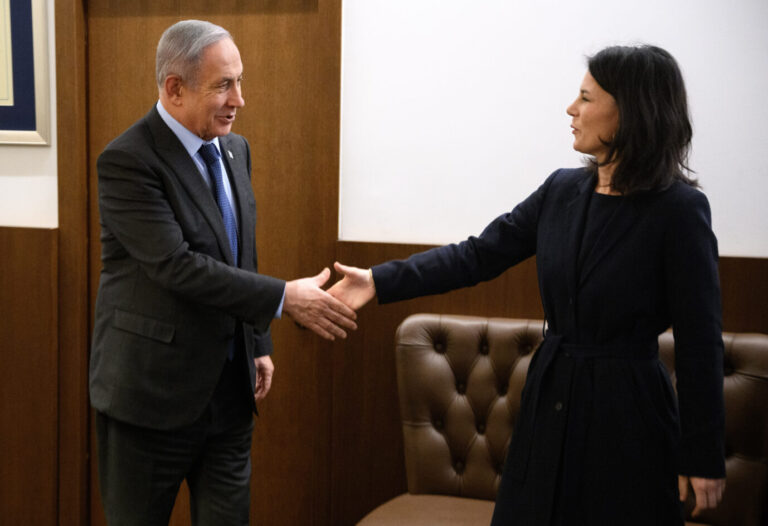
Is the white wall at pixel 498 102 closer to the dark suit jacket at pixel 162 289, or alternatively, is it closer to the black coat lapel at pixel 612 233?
the dark suit jacket at pixel 162 289

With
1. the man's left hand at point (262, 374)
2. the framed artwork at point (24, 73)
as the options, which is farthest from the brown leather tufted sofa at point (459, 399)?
the framed artwork at point (24, 73)

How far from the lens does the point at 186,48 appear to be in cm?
198

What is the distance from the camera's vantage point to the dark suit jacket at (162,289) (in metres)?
1.92

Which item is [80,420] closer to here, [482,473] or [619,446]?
[482,473]

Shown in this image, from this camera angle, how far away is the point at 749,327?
2.54 m

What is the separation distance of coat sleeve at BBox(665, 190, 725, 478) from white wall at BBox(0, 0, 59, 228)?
7.91 ft

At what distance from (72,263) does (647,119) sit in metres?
2.30

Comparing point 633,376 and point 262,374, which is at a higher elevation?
point 633,376

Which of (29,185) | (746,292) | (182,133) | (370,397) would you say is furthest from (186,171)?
(746,292)

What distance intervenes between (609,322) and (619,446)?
263mm

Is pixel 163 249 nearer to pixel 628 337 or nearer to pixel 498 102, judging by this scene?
→ pixel 628 337

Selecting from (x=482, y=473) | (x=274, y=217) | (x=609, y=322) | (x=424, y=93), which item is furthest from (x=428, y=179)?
(x=609, y=322)

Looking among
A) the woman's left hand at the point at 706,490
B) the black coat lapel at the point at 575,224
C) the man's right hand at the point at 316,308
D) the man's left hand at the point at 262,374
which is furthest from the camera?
the man's left hand at the point at 262,374

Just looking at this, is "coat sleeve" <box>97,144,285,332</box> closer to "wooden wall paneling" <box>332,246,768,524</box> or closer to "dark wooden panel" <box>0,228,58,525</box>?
"wooden wall paneling" <box>332,246,768,524</box>
